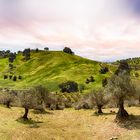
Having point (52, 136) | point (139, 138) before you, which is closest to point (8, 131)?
point (52, 136)

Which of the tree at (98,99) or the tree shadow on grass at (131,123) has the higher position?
the tree at (98,99)

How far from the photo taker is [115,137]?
2251 inches

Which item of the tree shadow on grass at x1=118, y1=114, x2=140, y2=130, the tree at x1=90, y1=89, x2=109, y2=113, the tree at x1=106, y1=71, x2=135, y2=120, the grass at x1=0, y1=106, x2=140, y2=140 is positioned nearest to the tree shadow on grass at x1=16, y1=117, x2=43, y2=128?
the grass at x1=0, y1=106, x2=140, y2=140

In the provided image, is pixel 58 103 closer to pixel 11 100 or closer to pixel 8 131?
pixel 11 100

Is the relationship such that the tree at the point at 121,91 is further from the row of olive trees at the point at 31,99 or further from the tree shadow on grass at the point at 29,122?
the row of olive trees at the point at 31,99

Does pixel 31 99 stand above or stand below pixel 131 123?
above

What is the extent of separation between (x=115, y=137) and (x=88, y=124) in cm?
1502

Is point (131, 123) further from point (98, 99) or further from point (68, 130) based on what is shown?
point (98, 99)

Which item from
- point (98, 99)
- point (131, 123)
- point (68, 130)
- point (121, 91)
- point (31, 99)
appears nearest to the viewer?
point (68, 130)

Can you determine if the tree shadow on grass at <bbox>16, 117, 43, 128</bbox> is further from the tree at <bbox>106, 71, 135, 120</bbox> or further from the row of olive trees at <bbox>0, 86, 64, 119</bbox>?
the tree at <bbox>106, 71, 135, 120</bbox>

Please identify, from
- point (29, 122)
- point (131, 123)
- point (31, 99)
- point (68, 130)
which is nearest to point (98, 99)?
point (31, 99)

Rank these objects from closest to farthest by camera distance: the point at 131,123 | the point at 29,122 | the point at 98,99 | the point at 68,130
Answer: the point at 68,130
the point at 131,123
the point at 29,122
the point at 98,99

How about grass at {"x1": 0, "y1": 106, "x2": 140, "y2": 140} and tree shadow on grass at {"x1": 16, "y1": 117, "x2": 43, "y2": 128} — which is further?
tree shadow on grass at {"x1": 16, "y1": 117, "x2": 43, "y2": 128}

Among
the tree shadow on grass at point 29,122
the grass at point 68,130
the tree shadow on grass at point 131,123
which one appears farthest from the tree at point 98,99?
the tree shadow on grass at point 29,122
